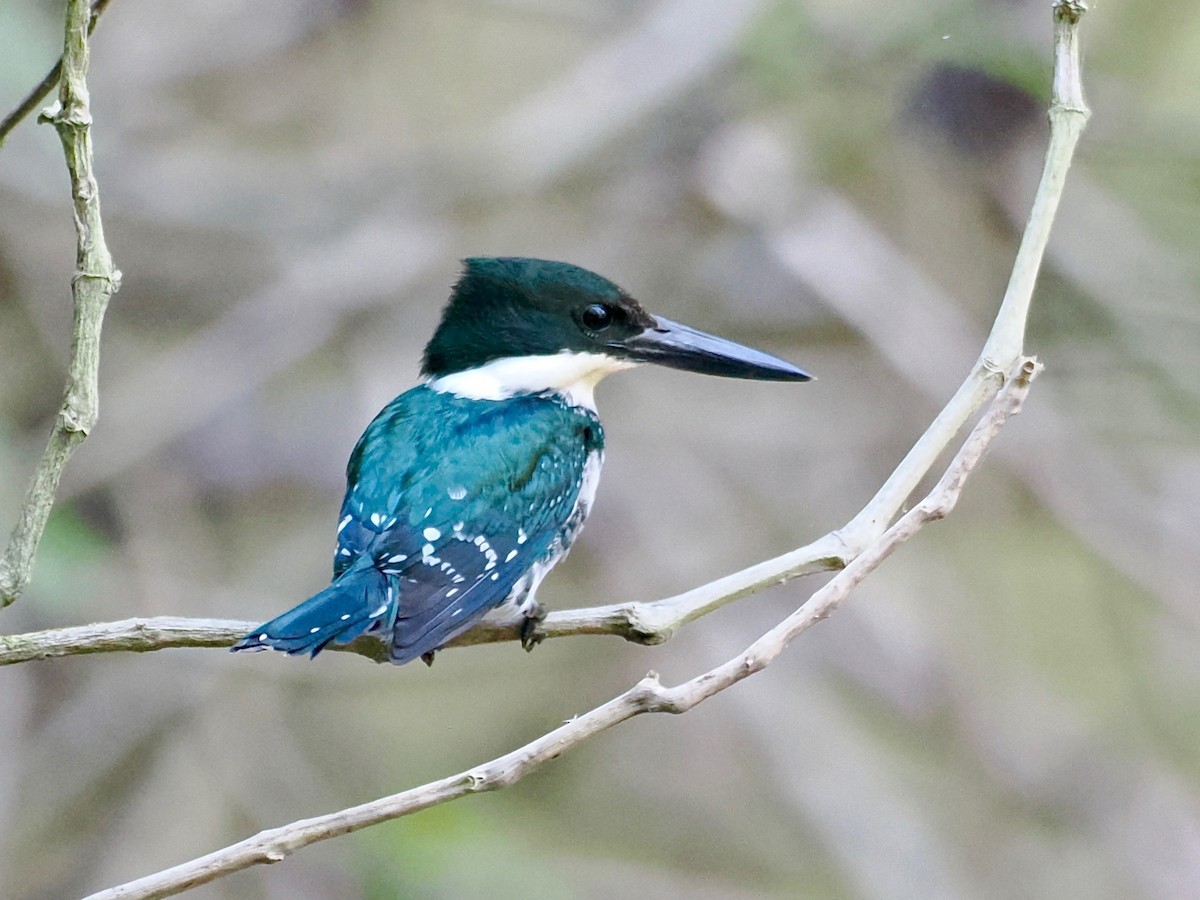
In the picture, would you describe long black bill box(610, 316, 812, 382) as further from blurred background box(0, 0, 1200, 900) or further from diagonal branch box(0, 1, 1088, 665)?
blurred background box(0, 0, 1200, 900)

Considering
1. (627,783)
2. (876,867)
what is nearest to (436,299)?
(627,783)

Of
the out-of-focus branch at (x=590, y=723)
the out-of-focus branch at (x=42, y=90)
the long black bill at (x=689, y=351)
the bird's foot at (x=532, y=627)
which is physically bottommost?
the out-of-focus branch at (x=590, y=723)

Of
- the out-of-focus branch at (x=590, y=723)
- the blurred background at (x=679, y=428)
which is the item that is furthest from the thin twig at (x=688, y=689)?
the blurred background at (x=679, y=428)

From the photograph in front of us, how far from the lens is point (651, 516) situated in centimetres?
338

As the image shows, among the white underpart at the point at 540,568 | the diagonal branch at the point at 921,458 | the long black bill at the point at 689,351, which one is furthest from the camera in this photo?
the long black bill at the point at 689,351

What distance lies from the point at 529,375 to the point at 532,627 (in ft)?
1.83

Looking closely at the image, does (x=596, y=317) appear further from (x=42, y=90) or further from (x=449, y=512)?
(x=42, y=90)

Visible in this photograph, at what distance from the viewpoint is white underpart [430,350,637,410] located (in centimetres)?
219

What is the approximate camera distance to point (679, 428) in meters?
3.49

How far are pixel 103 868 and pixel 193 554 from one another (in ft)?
2.21

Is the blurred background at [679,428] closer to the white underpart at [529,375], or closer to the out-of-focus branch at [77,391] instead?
the white underpart at [529,375]

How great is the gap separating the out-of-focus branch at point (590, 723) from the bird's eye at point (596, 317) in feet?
2.82

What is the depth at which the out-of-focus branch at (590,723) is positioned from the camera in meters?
1.08

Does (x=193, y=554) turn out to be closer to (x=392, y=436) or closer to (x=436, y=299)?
(x=436, y=299)
